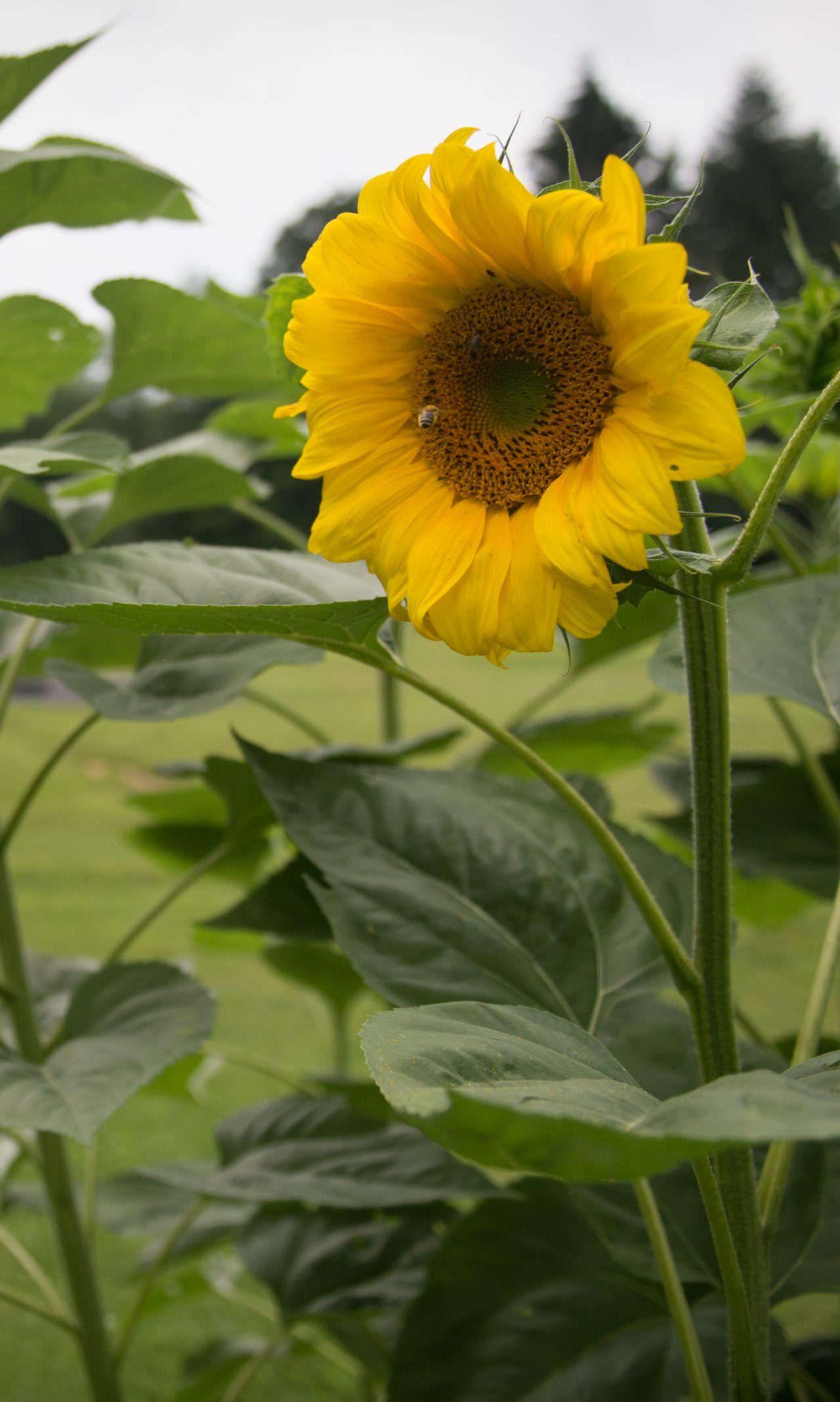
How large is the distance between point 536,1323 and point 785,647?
29 centimetres

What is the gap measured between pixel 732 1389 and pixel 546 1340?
14 centimetres

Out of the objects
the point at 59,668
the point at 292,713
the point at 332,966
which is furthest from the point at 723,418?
the point at 332,966

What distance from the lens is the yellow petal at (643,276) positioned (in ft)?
0.80

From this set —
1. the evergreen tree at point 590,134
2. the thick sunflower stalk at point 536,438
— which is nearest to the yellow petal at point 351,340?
the thick sunflower stalk at point 536,438

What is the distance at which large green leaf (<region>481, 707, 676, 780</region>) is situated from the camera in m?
0.63

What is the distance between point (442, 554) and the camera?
11.8 inches

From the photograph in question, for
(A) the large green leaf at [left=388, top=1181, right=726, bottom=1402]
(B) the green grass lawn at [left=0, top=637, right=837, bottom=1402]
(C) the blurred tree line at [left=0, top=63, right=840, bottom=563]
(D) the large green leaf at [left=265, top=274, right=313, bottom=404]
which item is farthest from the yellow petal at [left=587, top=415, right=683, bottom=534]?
(C) the blurred tree line at [left=0, top=63, right=840, bottom=563]

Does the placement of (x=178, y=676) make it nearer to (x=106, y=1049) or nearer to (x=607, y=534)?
(x=106, y=1049)

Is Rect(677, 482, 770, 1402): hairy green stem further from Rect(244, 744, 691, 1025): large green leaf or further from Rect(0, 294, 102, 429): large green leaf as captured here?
Rect(0, 294, 102, 429): large green leaf

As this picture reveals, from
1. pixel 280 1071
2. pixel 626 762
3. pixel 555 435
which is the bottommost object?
pixel 280 1071

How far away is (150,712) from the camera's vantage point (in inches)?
17.6

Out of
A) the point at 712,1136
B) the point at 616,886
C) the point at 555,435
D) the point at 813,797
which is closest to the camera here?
the point at 712,1136

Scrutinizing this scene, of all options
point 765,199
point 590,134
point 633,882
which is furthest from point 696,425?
point 590,134

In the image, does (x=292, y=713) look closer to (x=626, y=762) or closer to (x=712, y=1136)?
(x=626, y=762)
